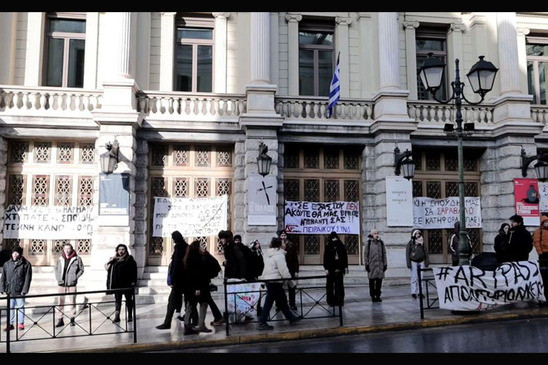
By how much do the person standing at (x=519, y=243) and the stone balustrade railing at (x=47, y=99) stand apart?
12.3m

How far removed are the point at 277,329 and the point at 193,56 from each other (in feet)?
36.9

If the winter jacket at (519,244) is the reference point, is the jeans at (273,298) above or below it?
below

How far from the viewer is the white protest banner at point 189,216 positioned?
1611cm

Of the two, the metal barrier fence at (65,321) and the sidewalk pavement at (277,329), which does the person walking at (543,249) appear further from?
the metal barrier fence at (65,321)

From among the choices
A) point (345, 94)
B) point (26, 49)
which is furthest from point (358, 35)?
point (26, 49)

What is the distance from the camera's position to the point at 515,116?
17.2 metres

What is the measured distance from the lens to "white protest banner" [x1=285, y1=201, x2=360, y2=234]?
16.7 metres

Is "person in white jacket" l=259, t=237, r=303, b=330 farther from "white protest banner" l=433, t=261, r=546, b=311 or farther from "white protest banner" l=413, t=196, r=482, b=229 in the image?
"white protest banner" l=413, t=196, r=482, b=229

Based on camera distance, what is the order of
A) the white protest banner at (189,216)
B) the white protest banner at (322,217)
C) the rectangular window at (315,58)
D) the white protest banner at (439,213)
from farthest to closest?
the rectangular window at (315,58) → the white protest banner at (439,213) → the white protest banner at (322,217) → the white protest banner at (189,216)

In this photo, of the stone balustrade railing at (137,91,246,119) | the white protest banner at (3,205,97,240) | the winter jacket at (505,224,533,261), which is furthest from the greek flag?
the white protest banner at (3,205,97,240)

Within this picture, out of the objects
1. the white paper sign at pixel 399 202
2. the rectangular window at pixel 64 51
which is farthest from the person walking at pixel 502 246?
the rectangular window at pixel 64 51

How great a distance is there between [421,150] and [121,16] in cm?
1098

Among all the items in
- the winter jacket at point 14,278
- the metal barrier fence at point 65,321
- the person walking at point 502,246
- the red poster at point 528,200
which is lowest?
the metal barrier fence at point 65,321

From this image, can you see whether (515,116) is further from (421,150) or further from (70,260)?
(70,260)
